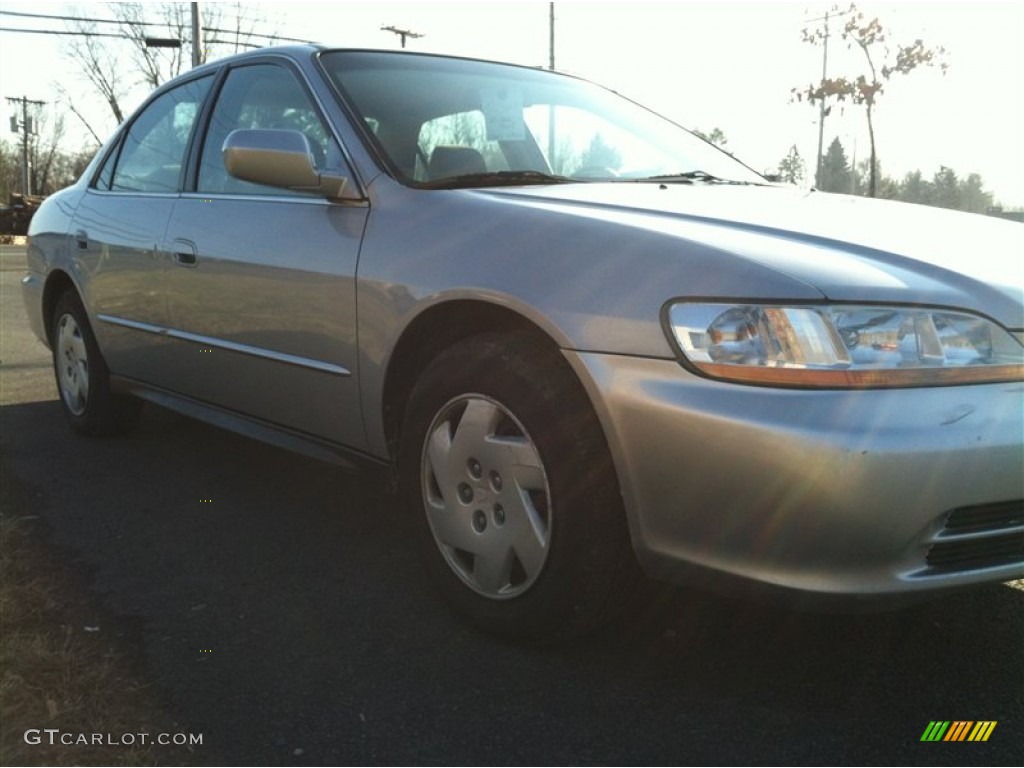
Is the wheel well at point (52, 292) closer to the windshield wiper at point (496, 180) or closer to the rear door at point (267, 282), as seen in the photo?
the rear door at point (267, 282)

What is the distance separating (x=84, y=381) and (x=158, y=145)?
3.91ft

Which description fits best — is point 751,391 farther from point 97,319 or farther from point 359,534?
point 97,319

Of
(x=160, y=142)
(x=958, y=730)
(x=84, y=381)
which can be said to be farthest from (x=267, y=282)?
(x=958, y=730)

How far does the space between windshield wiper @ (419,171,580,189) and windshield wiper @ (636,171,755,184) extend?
353 millimetres

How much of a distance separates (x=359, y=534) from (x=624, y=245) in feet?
5.32

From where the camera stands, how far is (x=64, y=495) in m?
3.79

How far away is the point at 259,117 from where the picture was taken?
11.6 feet

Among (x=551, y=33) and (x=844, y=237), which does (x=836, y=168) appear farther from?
(x=844, y=237)

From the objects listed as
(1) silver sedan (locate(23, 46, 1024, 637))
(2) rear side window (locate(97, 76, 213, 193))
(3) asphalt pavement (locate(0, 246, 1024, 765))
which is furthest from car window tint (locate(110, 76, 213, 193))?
(3) asphalt pavement (locate(0, 246, 1024, 765))

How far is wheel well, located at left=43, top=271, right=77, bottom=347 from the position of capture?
188 inches

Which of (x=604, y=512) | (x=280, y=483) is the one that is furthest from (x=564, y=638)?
(x=280, y=483)

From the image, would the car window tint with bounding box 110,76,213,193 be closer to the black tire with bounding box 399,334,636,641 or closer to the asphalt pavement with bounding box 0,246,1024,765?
the asphalt pavement with bounding box 0,246,1024,765

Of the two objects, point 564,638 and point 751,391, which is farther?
point 564,638

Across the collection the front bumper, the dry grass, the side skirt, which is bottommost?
the dry grass
